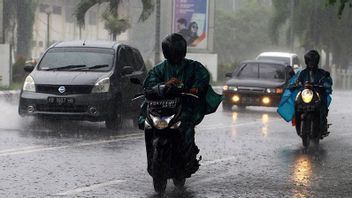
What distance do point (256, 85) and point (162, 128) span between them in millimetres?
16315

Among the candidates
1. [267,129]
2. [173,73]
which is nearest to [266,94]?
[267,129]

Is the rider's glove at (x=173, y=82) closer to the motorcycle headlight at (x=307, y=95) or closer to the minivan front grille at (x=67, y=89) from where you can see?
the motorcycle headlight at (x=307, y=95)

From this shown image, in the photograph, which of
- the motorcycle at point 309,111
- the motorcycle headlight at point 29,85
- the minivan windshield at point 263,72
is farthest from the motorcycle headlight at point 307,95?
the minivan windshield at point 263,72

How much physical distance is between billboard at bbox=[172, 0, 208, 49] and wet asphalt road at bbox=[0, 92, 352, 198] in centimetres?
2912

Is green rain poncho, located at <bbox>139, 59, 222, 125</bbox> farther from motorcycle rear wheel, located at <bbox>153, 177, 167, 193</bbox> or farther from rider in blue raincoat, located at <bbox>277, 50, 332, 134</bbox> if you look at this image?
rider in blue raincoat, located at <bbox>277, 50, 332, 134</bbox>

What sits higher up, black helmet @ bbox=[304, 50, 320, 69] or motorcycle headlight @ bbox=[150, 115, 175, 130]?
black helmet @ bbox=[304, 50, 320, 69]

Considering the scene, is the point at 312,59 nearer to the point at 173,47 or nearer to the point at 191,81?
the point at 191,81

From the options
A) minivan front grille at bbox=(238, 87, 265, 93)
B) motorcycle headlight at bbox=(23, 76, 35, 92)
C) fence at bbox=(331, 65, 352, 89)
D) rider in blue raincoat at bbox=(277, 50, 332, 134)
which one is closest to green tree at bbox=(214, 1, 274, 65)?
fence at bbox=(331, 65, 352, 89)

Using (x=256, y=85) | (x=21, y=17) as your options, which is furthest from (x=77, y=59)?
(x=21, y=17)

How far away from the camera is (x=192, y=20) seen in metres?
48.0

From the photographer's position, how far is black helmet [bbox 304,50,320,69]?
582 inches

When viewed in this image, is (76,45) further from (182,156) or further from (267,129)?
(182,156)

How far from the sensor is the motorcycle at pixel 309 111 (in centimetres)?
1471

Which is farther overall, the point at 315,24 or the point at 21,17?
the point at 21,17
